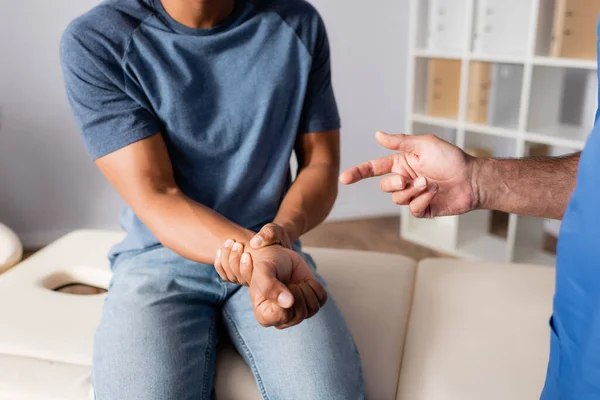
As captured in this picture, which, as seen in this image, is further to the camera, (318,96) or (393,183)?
(318,96)

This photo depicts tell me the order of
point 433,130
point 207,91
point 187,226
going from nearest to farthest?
point 187,226 → point 207,91 → point 433,130

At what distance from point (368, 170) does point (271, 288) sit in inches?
10.6

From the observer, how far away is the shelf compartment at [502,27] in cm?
237

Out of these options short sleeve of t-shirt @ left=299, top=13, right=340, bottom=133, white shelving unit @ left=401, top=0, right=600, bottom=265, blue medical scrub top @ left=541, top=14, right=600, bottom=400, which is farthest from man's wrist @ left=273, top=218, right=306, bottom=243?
white shelving unit @ left=401, top=0, right=600, bottom=265

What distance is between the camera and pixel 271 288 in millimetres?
823

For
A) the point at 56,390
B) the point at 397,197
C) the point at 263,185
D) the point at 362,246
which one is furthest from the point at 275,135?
the point at 362,246

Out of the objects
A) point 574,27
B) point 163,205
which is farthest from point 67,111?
point 574,27

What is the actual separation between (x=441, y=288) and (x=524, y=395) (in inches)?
14.2

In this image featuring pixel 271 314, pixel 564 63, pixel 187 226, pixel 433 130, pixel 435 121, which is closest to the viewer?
pixel 271 314

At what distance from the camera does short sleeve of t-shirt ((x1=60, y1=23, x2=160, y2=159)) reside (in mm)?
1075

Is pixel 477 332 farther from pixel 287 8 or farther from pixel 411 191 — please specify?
pixel 287 8

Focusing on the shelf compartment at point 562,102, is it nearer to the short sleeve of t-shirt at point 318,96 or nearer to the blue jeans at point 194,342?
the short sleeve of t-shirt at point 318,96

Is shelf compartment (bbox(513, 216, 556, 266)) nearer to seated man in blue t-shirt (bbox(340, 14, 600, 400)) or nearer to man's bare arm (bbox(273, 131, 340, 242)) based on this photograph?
man's bare arm (bbox(273, 131, 340, 242))

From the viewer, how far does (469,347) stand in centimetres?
110
